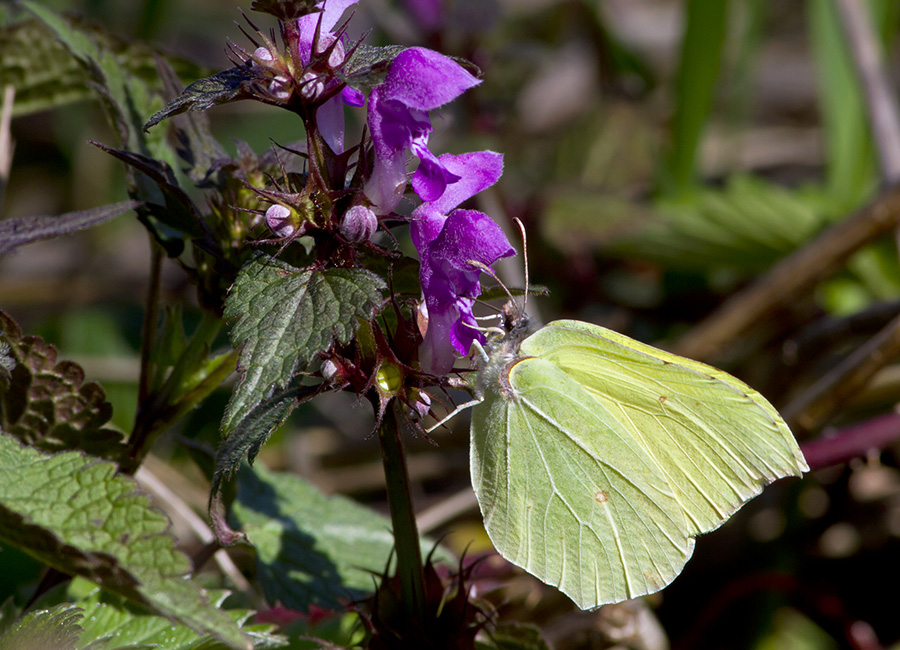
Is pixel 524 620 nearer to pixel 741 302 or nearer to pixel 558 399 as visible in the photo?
pixel 558 399

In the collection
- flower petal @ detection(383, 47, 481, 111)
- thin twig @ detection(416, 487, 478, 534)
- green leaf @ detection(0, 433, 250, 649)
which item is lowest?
thin twig @ detection(416, 487, 478, 534)

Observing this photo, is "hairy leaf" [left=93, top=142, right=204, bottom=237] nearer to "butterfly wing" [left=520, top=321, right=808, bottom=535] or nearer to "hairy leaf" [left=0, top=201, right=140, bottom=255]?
"hairy leaf" [left=0, top=201, right=140, bottom=255]

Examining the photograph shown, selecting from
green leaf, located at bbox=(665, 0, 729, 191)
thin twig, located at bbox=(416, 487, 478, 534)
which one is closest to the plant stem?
thin twig, located at bbox=(416, 487, 478, 534)

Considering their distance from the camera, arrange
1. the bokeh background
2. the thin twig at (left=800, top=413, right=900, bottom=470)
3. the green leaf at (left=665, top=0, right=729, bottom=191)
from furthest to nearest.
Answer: the green leaf at (left=665, top=0, right=729, bottom=191) < the bokeh background < the thin twig at (left=800, top=413, right=900, bottom=470)

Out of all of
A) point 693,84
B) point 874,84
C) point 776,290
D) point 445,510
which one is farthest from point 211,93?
point 693,84

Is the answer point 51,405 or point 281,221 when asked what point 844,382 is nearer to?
point 281,221

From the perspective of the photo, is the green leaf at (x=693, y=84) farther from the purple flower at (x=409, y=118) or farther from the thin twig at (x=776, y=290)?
the purple flower at (x=409, y=118)
